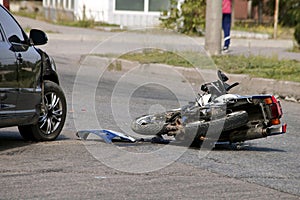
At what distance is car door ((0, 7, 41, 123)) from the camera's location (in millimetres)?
7727

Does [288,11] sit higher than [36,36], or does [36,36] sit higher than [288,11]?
[36,36]

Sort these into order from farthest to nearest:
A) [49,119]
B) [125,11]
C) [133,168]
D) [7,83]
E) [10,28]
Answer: [125,11], [49,119], [10,28], [7,83], [133,168]

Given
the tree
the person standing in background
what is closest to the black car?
the person standing in background

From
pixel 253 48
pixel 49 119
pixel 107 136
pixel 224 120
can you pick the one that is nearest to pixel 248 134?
pixel 224 120

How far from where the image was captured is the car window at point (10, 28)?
7.95 meters

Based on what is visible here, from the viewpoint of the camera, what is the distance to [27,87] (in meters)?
7.93

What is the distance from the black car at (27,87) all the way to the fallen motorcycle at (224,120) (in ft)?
3.53

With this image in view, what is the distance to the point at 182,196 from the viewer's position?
240 inches

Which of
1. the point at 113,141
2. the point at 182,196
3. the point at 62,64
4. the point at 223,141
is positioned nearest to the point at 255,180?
the point at 182,196

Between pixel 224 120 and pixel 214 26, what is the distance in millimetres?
10687

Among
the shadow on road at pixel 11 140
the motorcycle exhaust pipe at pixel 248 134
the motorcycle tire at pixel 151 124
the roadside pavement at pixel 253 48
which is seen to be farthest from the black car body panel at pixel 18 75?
the roadside pavement at pixel 253 48

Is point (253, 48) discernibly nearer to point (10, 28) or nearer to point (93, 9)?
point (93, 9)

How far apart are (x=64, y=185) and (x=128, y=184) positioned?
0.51 metres

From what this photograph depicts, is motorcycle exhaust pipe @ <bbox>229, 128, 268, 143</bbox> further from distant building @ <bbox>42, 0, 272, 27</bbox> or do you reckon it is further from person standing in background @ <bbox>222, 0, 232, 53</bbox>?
distant building @ <bbox>42, 0, 272, 27</bbox>
